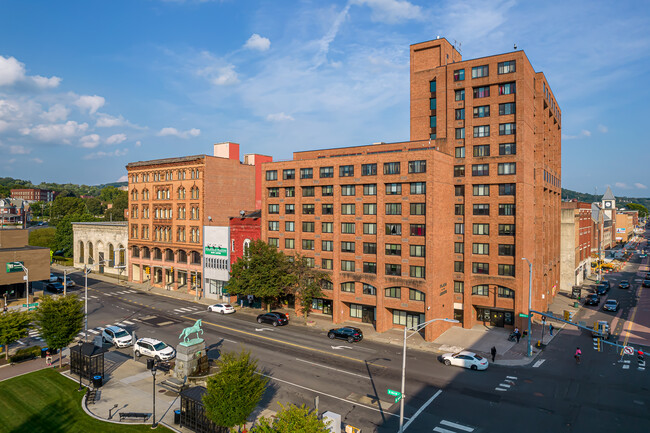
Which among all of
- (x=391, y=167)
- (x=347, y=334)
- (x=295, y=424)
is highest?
(x=391, y=167)

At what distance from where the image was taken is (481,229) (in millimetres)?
52812

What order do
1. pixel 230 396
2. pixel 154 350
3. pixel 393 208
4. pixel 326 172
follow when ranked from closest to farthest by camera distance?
pixel 230 396 → pixel 154 350 → pixel 393 208 → pixel 326 172

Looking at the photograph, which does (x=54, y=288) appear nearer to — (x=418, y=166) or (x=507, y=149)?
(x=418, y=166)

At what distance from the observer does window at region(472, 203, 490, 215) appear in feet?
172

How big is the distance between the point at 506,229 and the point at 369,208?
1739 centimetres

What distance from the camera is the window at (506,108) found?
51.6 metres

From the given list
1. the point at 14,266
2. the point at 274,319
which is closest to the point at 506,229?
the point at 274,319

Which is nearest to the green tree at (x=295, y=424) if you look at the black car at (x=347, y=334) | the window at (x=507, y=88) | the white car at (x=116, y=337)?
the black car at (x=347, y=334)

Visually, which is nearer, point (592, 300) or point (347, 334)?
point (347, 334)

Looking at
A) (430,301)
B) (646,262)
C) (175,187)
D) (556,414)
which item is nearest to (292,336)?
(430,301)

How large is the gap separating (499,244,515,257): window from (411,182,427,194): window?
1262cm

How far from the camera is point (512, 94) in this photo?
169ft

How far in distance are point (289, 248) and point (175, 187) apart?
91.6ft

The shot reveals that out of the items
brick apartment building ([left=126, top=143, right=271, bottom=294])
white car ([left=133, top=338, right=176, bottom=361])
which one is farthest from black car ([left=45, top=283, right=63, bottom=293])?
white car ([left=133, top=338, right=176, bottom=361])
